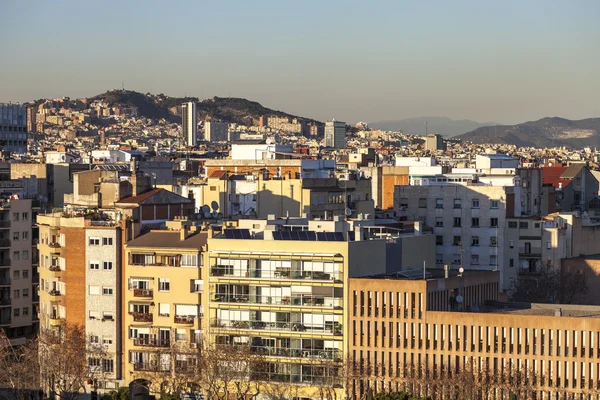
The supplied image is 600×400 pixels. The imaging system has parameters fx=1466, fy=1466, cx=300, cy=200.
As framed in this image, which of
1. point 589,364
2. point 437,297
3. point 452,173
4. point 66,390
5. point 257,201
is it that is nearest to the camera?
point 589,364

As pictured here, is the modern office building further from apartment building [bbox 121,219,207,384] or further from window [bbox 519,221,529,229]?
apartment building [bbox 121,219,207,384]

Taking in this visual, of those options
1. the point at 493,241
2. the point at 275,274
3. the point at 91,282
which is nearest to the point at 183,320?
the point at 275,274

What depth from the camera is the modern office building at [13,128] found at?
162 m

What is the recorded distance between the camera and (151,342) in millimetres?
65000

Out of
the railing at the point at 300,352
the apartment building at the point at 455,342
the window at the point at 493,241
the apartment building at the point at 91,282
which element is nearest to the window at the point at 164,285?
the apartment building at the point at 91,282

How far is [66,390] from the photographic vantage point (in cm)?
6544

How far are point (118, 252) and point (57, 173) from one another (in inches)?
1877

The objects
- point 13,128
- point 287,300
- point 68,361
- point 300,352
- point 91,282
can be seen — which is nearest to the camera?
point 300,352

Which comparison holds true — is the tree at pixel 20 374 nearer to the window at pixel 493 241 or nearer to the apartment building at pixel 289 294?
the apartment building at pixel 289 294

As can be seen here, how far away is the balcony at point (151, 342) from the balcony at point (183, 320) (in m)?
0.94

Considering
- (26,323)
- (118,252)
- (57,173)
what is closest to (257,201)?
(26,323)

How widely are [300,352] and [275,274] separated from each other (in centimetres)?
348

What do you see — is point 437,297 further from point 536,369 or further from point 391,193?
point 391,193

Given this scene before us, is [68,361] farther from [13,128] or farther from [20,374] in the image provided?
[13,128]
